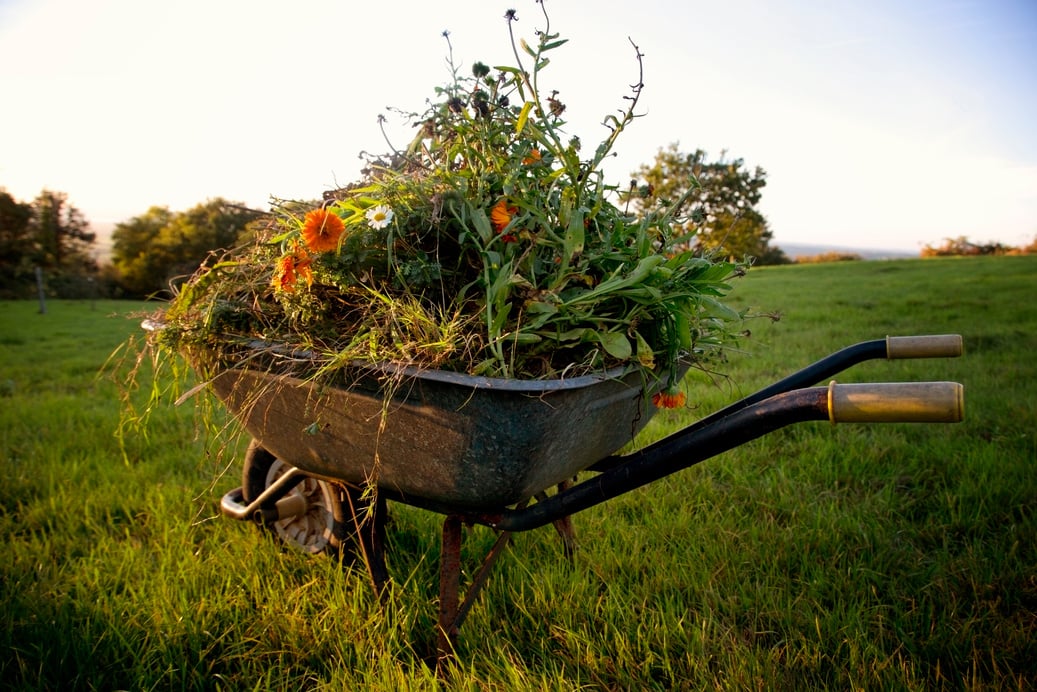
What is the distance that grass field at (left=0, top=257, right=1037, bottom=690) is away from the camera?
1.41 meters

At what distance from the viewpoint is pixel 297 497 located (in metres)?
1.87

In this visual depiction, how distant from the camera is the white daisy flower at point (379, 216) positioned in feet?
4.04

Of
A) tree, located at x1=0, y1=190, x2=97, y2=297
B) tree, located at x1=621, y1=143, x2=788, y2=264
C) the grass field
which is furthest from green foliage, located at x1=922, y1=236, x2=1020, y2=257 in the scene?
tree, located at x1=0, y1=190, x2=97, y2=297

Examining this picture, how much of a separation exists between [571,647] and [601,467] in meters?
0.44

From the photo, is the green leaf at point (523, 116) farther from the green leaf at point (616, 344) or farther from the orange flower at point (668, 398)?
the orange flower at point (668, 398)

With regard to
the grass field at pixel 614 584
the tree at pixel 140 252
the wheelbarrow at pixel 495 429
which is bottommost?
the grass field at pixel 614 584

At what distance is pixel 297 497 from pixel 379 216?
105 cm

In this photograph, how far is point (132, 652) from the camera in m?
1.45

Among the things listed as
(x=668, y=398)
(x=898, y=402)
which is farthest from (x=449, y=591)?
(x=898, y=402)

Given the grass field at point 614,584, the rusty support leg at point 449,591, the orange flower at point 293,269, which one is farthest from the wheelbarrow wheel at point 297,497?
the orange flower at point 293,269

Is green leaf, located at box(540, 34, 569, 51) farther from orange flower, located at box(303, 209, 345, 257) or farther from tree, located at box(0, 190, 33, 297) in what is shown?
tree, located at box(0, 190, 33, 297)

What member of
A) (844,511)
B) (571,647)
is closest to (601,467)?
(571,647)

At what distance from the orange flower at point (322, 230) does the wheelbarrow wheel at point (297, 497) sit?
0.90 meters

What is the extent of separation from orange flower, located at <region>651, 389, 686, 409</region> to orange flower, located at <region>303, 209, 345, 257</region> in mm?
768
